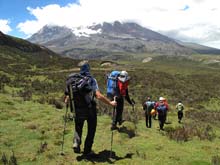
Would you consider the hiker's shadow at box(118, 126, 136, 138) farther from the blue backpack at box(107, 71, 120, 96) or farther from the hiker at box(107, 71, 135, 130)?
the blue backpack at box(107, 71, 120, 96)

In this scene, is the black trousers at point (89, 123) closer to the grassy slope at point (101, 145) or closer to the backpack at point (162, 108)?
the grassy slope at point (101, 145)

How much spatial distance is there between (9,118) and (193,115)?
17467 mm

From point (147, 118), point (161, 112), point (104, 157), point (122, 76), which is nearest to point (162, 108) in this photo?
point (161, 112)

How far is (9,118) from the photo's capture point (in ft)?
54.2

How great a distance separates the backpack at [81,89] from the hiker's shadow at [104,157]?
1.74 m

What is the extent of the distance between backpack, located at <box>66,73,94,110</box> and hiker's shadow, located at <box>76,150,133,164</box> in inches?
68.3

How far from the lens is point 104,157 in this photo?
10.8 m

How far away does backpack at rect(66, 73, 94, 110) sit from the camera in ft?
31.4

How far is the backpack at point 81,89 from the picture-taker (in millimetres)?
9586

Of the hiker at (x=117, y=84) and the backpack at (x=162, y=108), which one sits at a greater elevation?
the hiker at (x=117, y=84)

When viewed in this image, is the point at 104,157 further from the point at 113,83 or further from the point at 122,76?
the point at 122,76

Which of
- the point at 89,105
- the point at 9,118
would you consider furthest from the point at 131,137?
the point at 9,118

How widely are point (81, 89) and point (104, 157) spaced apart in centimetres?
260

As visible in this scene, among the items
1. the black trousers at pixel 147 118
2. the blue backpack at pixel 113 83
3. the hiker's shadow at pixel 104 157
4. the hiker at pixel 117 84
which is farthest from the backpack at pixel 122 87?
the black trousers at pixel 147 118
